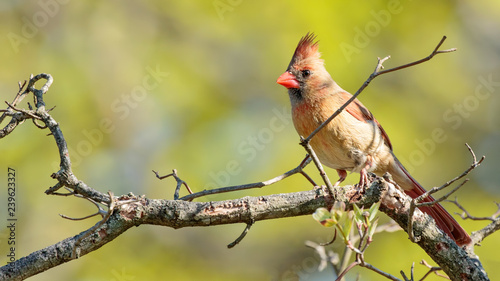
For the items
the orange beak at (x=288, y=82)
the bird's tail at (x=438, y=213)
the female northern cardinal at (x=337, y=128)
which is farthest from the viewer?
the orange beak at (x=288, y=82)

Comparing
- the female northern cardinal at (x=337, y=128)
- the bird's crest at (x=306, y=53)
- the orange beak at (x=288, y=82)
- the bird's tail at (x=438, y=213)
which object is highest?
the bird's crest at (x=306, y=53)

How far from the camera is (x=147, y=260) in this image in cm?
474

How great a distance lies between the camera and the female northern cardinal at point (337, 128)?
358cm

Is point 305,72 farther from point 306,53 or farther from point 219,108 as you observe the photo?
point 219,108

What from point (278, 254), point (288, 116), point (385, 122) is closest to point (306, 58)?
point (288, 116)

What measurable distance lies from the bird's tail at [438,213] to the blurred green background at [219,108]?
69 cm

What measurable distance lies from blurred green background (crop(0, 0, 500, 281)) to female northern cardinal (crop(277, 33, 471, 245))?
0.72 metres

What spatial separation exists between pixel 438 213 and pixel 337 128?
2.63 ft

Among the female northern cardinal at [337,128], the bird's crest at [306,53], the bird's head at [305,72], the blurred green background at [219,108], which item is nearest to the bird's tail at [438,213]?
the female northern cardinal at [337,128]

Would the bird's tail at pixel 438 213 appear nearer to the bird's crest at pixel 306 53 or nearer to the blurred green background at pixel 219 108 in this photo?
the blurred green background at pixel 219 108

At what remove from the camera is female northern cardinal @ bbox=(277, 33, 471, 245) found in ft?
11.7

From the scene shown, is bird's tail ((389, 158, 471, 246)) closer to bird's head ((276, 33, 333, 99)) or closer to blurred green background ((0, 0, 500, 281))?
blurred green background ((0, 0, 500, 281))

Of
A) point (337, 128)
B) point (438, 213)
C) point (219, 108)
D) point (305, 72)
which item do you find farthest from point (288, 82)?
point (219, 108)

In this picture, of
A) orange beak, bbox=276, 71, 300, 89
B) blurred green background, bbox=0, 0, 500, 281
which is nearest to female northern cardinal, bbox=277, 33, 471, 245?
orange beak, bbox=276, 71, 300, 89
